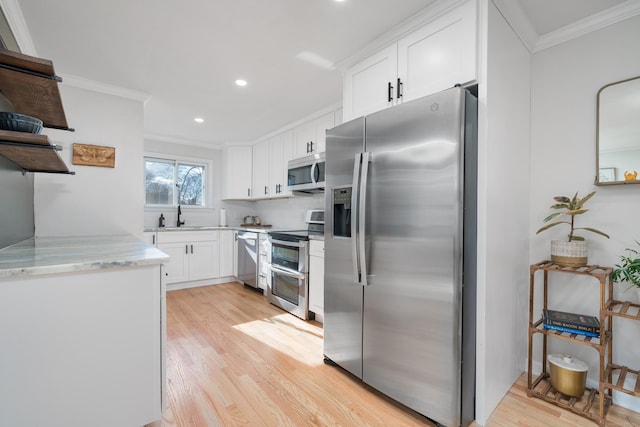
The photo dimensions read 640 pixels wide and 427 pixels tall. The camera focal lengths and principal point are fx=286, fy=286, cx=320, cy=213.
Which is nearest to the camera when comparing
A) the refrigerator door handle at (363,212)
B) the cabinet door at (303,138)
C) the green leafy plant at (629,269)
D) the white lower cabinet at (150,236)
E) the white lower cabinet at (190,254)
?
the green leafy plant at (629,269)

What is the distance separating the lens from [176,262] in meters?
4.22

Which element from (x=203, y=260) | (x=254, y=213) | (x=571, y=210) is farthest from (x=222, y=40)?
(x=254, y=213)

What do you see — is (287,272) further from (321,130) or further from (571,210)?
(571,210)

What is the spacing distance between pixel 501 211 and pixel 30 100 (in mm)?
2827

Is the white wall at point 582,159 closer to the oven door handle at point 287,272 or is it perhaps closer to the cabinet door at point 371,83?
the cabinet door at point 371,83

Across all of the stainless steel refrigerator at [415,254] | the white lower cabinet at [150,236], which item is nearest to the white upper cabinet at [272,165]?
the white lower cabinet at [150,236]

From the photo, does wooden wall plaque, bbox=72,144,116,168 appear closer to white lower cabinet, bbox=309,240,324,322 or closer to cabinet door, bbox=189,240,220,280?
cabinet door, bbox=189,240,220,280

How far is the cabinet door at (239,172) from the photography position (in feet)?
16.3

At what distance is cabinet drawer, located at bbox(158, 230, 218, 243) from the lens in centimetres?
413

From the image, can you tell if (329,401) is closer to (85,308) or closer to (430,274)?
(430,274)

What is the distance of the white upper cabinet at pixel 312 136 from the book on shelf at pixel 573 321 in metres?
2.57

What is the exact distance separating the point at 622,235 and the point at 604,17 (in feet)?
4.46

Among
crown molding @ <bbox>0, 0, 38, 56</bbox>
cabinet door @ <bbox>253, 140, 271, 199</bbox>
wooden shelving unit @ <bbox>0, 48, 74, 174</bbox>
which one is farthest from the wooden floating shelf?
cabinet door @ <bbox>253, 140, 271, 199</bbox>

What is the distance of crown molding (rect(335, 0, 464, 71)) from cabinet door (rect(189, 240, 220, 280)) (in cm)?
345
